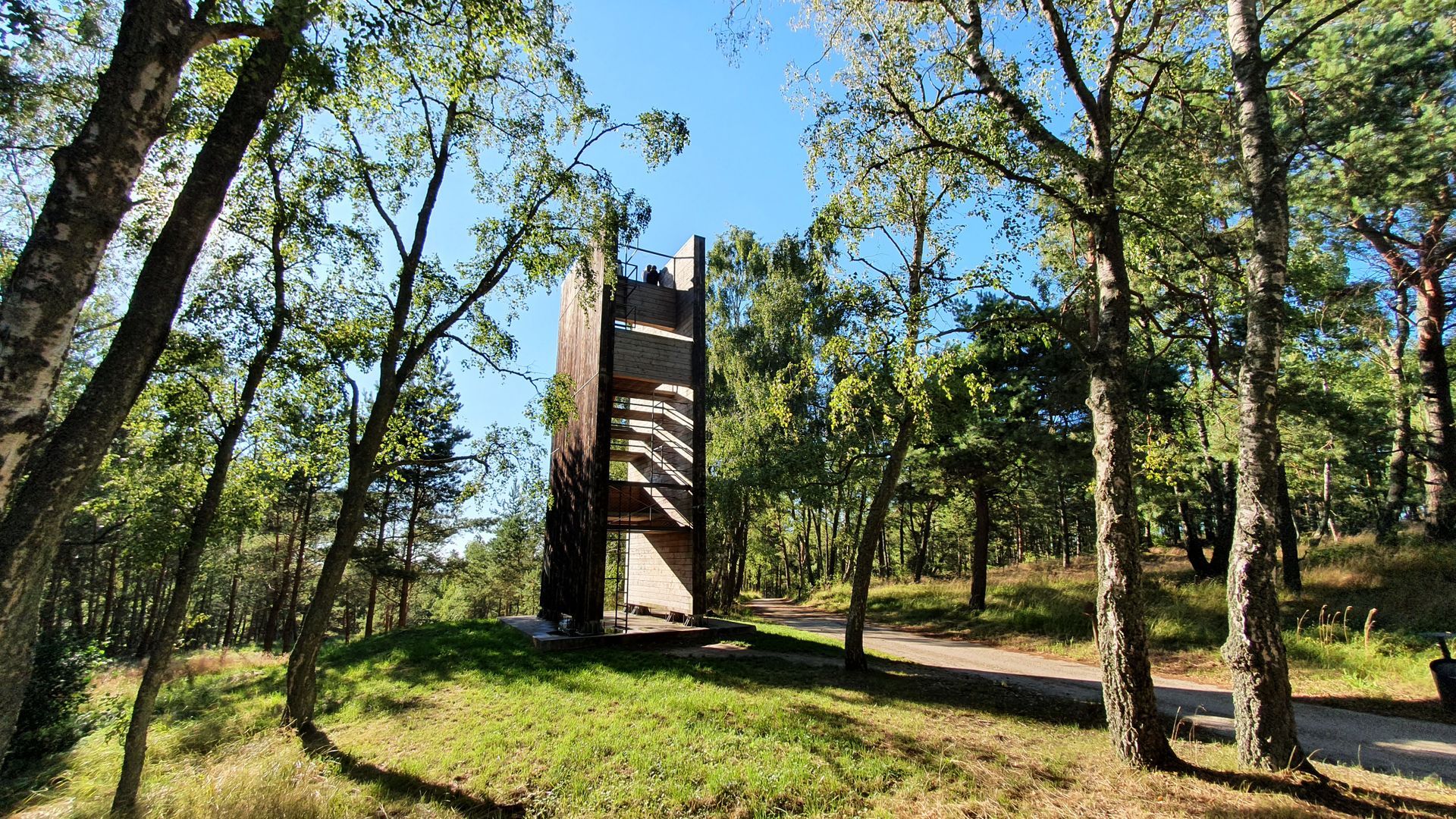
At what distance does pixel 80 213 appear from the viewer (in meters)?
2.89

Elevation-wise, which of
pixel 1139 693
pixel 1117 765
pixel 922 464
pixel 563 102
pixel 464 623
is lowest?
pixel 464 623

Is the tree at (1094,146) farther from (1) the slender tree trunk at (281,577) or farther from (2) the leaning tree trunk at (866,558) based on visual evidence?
(1) the slender tree trunk at (281,577)

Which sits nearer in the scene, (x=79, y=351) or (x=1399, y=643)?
(x=1399, y=643)

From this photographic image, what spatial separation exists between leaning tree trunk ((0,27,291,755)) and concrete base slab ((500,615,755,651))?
9.17 meters

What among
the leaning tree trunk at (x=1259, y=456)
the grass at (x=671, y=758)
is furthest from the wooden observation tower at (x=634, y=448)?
the leaning tree trunk at (x=1259, y=456)

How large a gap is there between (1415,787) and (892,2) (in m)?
9.27

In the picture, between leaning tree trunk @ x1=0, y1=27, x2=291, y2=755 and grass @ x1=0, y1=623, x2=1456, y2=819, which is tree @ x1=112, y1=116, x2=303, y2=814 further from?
leaning tree trunk @ x1=0, y1=27, x2=291, y2=755

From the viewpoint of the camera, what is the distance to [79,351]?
1550cm

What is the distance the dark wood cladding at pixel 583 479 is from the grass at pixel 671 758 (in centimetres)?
273

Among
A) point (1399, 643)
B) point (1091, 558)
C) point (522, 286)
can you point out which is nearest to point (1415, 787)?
point (1399, 643)

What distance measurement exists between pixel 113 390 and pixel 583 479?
10.1m

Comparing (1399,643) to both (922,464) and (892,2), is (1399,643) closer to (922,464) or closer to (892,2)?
(922,464)

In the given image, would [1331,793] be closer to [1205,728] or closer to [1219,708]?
[1205,728]

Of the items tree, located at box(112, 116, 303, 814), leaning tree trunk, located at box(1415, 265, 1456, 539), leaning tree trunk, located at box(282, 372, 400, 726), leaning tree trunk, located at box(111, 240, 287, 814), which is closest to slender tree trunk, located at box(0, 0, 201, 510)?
leaning tree trunk, located at box(111, 240, 287, 814)
